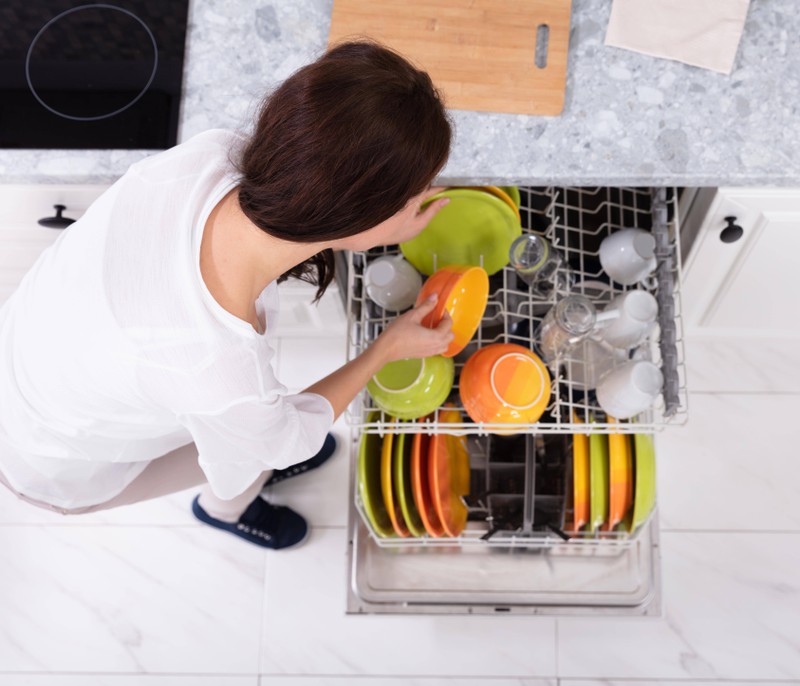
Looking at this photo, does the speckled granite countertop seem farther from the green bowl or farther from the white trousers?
the white trousers

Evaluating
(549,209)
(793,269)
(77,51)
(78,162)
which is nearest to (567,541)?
(549,209)

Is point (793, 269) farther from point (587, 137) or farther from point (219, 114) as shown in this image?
point (219, 114)

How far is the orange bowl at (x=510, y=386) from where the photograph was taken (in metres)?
1.02

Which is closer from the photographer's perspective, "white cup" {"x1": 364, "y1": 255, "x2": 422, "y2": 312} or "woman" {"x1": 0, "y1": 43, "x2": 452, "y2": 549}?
"woman" {"x1": 0, "y1": 43, "x2": 452, "y2": 549}

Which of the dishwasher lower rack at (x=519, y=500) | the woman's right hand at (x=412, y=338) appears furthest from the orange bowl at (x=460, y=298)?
the dishwasher lower rack at (x=519, y=500)

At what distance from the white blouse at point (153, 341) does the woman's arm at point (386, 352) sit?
1.0 inches

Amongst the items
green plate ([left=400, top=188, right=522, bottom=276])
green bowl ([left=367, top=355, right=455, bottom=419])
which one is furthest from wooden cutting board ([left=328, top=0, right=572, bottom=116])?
green bowl ([left=367, top=355, right=455, bottom=419])

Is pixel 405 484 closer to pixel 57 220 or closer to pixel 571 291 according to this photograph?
pixel 571 291

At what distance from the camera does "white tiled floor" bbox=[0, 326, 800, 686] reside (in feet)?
5.46

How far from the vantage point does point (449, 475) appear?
123 cm

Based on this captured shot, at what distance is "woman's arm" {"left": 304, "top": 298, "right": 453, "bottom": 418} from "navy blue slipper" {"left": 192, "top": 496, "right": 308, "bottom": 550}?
2.47 ft

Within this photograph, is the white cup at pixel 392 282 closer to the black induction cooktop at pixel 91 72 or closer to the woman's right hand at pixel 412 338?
the woman's right hand at pixel 412 338

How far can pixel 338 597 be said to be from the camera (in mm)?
1711

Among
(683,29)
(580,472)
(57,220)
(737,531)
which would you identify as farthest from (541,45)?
(737,531)
